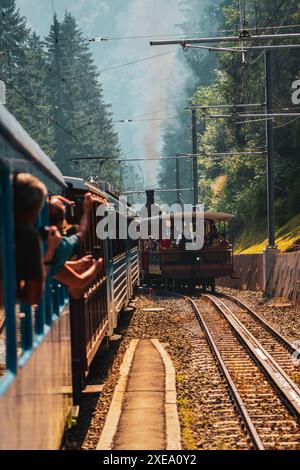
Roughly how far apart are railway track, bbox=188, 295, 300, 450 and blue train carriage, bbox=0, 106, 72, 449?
2.83 meters

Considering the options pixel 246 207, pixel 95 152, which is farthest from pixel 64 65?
pixel 246 207

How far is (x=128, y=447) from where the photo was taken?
805cm

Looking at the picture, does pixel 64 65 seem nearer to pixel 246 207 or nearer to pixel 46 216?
pixel 246 207

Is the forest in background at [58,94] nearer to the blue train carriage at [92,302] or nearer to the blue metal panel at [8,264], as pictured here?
the blue train carriage at [92,302]

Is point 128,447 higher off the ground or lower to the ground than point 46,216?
lower

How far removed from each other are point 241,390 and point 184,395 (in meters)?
0.79

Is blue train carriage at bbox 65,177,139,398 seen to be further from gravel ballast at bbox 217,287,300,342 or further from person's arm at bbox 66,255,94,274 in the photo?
gravel ballast at bbox 217,287,300,342

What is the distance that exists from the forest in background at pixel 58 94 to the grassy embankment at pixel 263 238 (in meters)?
14.6

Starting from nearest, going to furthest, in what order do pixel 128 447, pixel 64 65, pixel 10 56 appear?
1. pixel 128 447
2. pixel 10 56
3. pixel 64 65

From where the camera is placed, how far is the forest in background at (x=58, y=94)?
71.8 m

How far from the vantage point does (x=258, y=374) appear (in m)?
12.9

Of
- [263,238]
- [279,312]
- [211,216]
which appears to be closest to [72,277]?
[279,312]

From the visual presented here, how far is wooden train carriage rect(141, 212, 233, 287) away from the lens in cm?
3072

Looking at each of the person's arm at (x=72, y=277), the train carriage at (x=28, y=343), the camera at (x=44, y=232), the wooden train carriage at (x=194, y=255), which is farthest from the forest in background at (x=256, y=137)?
the camera at (x=44, y=232)
